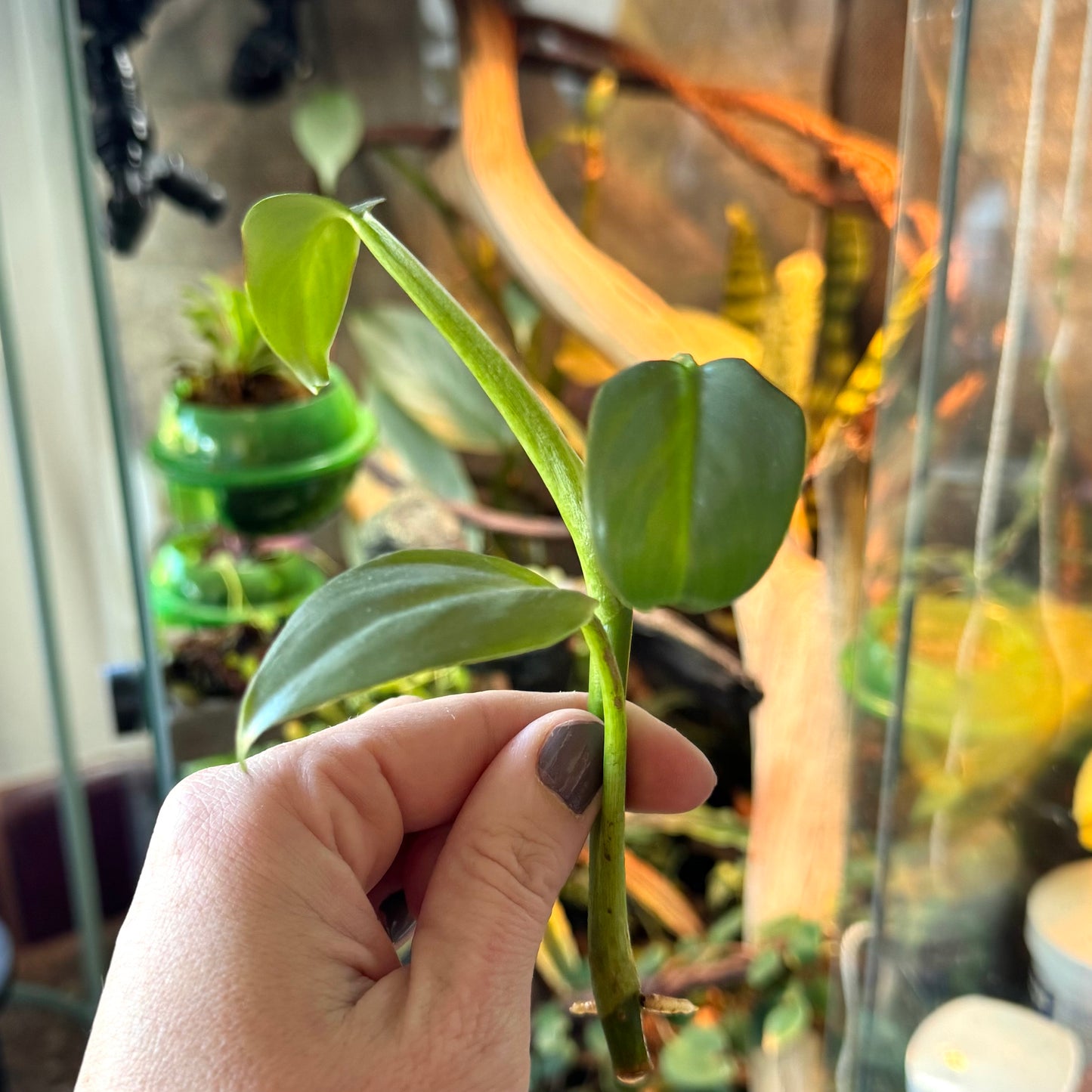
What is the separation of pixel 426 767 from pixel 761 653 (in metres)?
0.51

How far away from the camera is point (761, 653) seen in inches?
33.4

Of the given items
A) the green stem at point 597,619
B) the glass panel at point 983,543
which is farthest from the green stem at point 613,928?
the glass panel at point 983,543

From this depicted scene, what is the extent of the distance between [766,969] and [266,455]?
1.83 ft

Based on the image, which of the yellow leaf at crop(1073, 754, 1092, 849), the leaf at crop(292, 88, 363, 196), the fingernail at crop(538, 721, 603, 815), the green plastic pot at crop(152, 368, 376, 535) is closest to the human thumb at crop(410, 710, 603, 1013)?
the fingernail at crop(538, 721, 603, 815)

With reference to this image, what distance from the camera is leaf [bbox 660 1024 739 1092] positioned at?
825 mm

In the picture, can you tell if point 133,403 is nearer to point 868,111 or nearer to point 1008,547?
point 868,111

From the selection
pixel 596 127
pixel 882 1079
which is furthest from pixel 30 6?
pixel 882 1079

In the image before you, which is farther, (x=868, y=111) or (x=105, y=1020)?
(x=868, y=111)

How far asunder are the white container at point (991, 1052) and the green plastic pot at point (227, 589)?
0.53 meters

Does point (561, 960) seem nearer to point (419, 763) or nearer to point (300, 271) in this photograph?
point (419, 763)

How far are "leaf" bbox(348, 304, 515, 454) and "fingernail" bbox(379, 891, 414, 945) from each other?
0.56 m

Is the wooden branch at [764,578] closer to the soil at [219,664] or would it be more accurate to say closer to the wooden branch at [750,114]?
the wooden branch at [750,114]

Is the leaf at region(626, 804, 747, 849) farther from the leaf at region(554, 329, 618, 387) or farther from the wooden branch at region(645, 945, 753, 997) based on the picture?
the leaf at region(554, 329, 618, 387)

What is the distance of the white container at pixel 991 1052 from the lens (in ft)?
1.68
